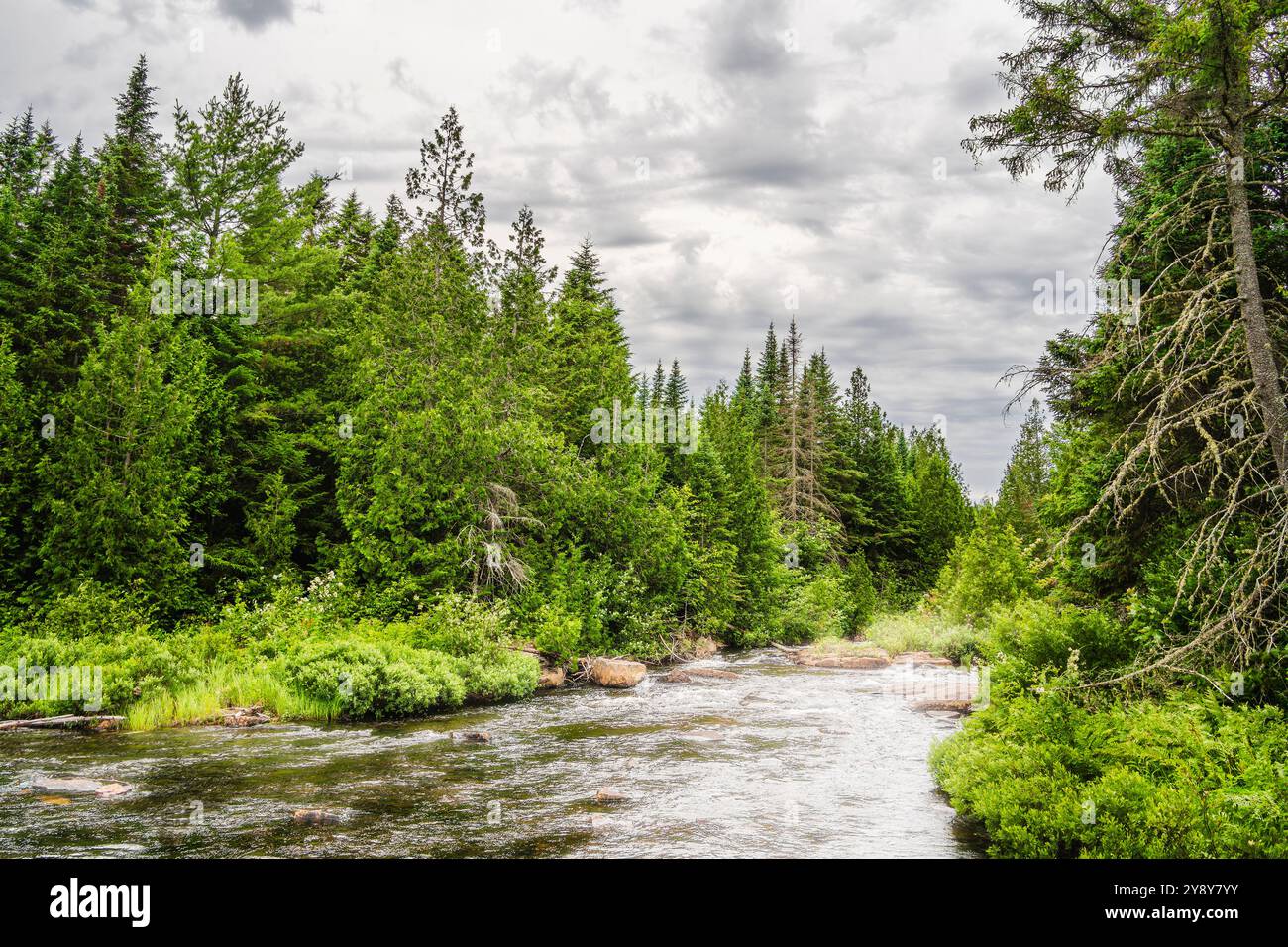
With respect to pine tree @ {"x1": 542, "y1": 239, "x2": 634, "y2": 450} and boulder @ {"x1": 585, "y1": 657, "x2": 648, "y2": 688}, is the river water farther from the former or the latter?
pine tree @ {"x1": 542, "y1": 239, "x2": 634, "y2": 450}

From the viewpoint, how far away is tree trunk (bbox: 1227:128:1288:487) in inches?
408

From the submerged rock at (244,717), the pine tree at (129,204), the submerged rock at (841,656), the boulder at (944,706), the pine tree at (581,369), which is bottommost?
the submerged rock at (841,656)

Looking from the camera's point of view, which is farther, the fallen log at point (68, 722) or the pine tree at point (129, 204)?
the pine tree at point (129, 204)

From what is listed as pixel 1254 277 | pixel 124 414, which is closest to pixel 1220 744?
pixel 1254 277

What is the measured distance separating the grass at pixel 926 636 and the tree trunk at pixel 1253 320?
890 inches

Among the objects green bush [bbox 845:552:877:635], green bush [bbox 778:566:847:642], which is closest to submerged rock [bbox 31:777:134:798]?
green bush [bbox 778:566:847:642]

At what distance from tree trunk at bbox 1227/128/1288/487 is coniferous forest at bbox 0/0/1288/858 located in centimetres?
5

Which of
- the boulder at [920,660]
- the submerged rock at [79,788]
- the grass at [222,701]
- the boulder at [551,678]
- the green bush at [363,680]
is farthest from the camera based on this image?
the boulder at [920,660]

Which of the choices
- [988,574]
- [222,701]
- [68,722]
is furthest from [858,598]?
[68,722]

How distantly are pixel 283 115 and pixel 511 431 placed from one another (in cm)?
1569

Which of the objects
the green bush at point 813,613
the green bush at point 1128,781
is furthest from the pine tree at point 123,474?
the green bush at point 813,613

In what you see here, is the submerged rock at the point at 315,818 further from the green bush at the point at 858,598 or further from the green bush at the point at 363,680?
the green bush at the point at 858,598

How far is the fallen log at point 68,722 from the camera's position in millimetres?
15525
